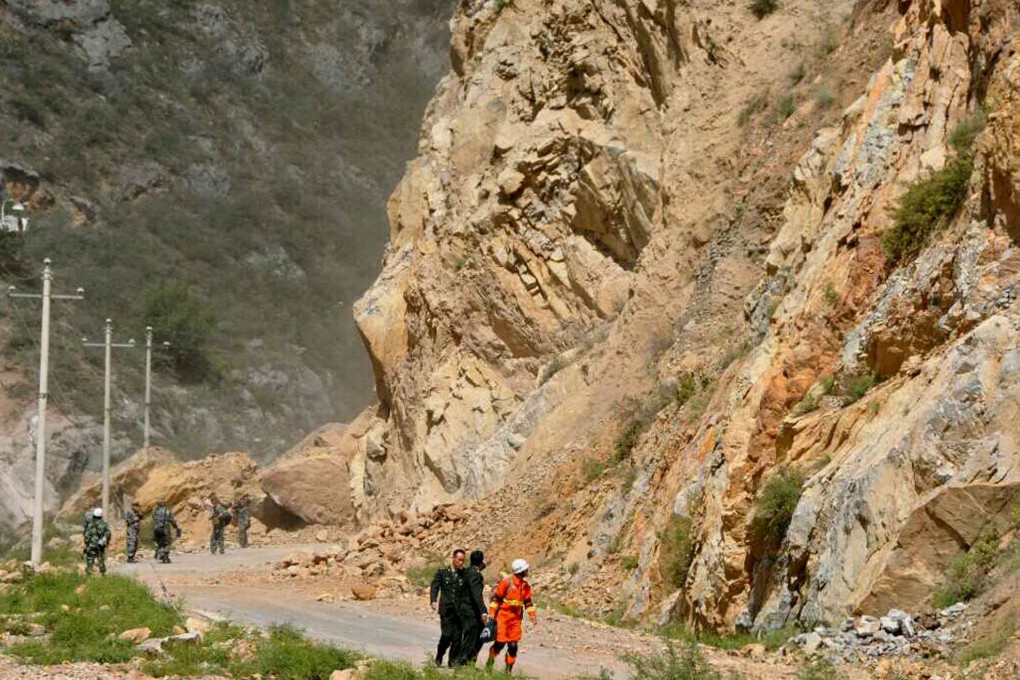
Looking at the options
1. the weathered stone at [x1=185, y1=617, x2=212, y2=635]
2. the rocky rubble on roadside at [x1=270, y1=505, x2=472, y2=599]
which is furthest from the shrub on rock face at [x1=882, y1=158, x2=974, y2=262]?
the rocky rubble on roadside at [x1=270, y1=505, x2=472, y2=599]

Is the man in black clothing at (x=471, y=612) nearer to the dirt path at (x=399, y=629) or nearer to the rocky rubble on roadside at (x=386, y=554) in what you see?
the dirt path at (x=399, y=629)

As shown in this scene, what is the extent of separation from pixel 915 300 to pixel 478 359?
17.7m

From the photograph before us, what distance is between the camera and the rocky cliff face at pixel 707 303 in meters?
14.3

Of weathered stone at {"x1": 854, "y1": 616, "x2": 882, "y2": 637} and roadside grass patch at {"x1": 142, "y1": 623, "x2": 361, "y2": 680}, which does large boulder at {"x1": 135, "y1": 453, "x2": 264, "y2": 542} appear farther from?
weathered stone at {"x1": 854, "y1": 616, "x2": 882, "y2": 637}

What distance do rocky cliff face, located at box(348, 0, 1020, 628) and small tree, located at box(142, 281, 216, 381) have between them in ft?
100.0

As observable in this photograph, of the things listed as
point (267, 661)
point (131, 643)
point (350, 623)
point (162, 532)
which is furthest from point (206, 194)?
point (267, 661)

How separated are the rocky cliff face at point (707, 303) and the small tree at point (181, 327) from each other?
3047cm

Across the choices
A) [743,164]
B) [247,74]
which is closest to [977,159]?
[743,164]

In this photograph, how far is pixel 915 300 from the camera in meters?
15.7

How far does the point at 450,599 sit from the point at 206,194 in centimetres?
6923

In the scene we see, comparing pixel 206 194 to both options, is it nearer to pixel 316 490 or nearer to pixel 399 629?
pixel 316 490

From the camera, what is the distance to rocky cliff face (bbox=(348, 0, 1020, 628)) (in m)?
14.3

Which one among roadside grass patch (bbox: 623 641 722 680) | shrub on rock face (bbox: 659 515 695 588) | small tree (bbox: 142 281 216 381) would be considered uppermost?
small tree (bbox: 142 281 216 381)

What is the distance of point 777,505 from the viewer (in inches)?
614
